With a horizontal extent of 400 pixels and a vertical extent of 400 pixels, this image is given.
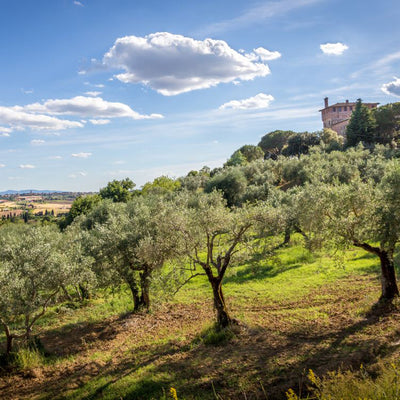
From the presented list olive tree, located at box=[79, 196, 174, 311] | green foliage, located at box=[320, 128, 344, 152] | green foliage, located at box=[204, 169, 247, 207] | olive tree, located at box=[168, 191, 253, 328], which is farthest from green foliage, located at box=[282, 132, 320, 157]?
olive tree, located at box=[168, 191, 253, 328]

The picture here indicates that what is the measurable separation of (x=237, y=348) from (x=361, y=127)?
291ft

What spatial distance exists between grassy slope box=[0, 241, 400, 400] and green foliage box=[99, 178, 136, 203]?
65.1 metres

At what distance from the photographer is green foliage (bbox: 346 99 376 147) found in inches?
3420

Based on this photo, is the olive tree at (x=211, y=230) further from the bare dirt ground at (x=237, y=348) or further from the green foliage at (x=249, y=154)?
the green foliage at (x=249, y=154)

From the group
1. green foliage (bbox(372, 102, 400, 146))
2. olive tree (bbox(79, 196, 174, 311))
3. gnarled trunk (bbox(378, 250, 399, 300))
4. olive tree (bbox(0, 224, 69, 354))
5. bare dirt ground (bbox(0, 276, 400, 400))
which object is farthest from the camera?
green foliage (bbox(372, 102, 400, 146))

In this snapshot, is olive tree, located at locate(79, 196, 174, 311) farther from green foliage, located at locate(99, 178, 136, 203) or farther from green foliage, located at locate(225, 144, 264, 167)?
green foliage, located at locate(225, 144, 264, 167)

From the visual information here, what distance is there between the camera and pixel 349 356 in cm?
1228

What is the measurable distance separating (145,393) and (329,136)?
330 ft

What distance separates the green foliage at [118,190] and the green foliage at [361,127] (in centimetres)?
6763

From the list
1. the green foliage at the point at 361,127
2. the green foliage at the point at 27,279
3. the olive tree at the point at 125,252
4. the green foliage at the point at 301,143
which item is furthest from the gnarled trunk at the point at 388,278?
the green foliage at the point at 301,143

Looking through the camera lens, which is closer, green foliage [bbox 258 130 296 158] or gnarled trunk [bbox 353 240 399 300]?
gnarled trunk [bbox 353 240 399 300]

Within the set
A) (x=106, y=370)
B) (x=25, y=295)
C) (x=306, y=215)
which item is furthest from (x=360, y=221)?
(x=25, y=295)

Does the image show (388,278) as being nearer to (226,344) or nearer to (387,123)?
(226,344)

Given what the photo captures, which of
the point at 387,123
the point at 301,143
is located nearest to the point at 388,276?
the point at 387,123
